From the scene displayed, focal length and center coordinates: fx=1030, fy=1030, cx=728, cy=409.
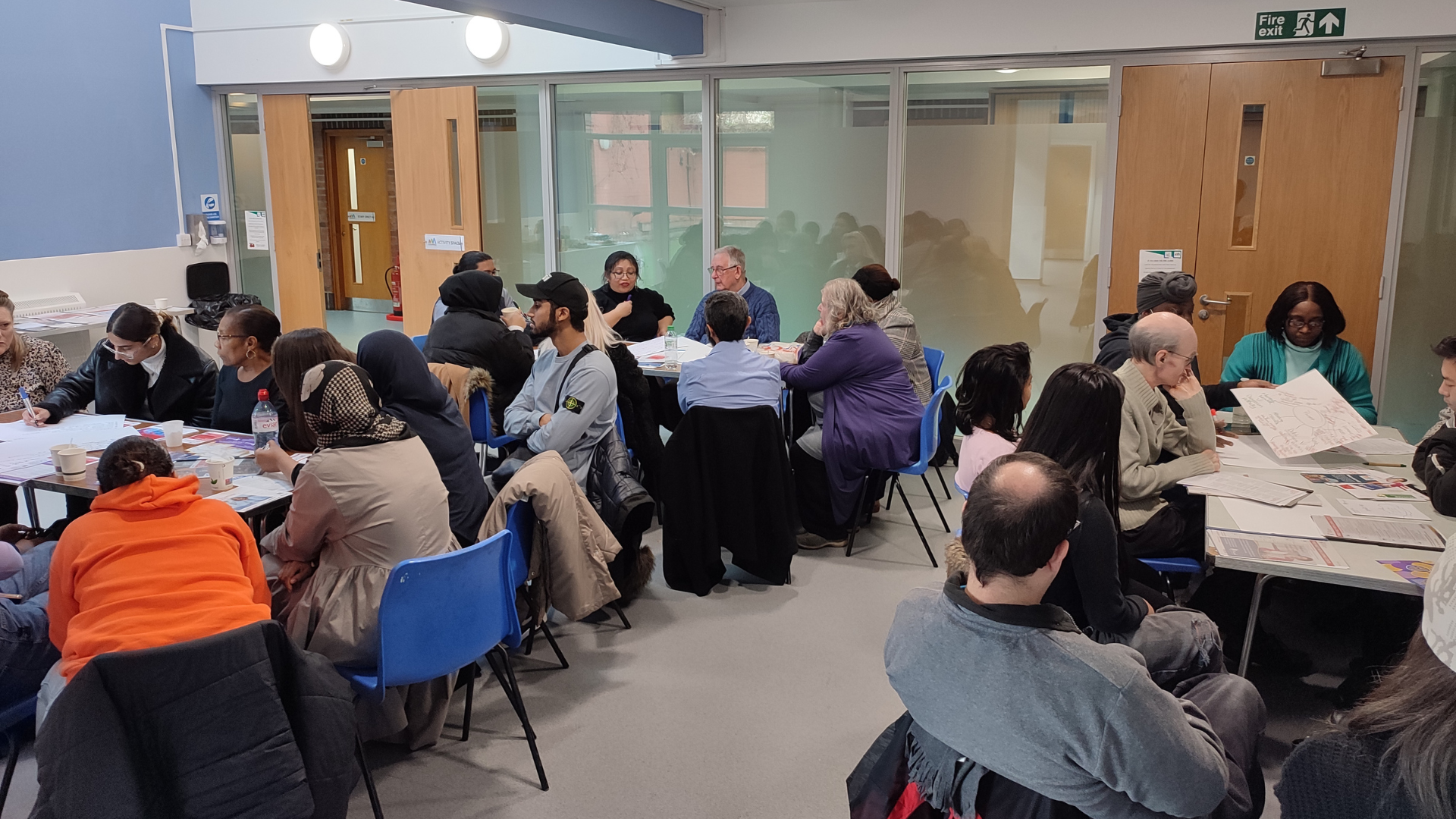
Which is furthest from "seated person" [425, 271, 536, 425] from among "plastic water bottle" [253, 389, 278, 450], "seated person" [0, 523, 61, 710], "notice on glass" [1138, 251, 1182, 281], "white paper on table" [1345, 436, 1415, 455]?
"notice on glass" [1138, 251, 1182, 281]

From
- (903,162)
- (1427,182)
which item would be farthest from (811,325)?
(1427,182)

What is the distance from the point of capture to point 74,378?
413 centimetres

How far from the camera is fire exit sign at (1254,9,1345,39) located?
5.07m

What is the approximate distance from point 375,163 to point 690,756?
1042 centimetres

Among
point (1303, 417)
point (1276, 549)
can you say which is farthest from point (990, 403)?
point (1303, 417)

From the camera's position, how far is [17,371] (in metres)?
4.16

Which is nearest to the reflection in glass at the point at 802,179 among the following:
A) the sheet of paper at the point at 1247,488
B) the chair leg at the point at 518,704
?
the sheet of paper at the point at 1247,488

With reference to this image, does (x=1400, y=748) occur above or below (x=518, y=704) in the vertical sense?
above

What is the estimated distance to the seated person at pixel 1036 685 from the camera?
156cm

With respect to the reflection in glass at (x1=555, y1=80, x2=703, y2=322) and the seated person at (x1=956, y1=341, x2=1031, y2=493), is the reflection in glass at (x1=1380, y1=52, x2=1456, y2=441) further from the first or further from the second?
the reflection in glass at (x1=555, y1=80, x2=703, y2=322)

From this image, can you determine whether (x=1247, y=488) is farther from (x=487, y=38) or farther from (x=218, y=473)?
(x=487, y=38)

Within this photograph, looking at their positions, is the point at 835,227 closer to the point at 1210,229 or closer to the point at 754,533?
the point at 1210,229

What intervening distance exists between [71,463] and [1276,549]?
3.52 metres

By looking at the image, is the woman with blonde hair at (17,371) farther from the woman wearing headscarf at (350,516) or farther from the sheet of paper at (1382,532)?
the sheet of paper at (1382,532)
